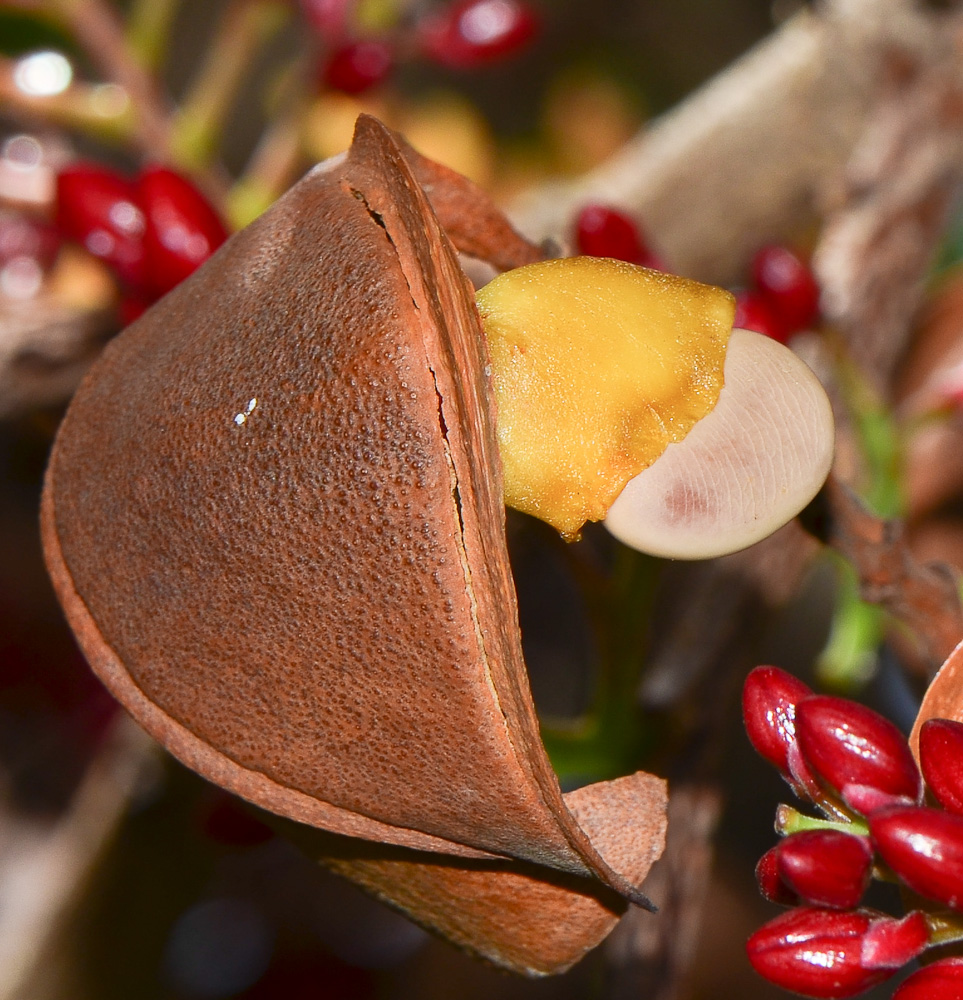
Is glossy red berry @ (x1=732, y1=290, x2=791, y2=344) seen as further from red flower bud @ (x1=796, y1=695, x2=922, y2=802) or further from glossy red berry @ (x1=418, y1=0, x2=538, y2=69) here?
red flower bud @ (x1=796, y1=695, x2=922, y2=802)

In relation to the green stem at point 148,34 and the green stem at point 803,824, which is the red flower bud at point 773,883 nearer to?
the green stem at point 803,824

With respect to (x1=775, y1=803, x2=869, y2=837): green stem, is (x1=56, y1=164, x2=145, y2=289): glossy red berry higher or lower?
higher

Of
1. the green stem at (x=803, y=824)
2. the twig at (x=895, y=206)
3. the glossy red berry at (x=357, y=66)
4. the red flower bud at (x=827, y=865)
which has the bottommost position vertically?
the twig at (x=895, y=206)

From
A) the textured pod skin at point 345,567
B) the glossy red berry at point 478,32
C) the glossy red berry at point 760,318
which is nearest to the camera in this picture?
the textured pod skin at point 345,567

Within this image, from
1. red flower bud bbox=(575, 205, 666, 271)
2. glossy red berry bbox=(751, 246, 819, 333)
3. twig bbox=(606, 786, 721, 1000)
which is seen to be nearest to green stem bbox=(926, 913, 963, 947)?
twig bbox=(606, 786, 721, 1000)

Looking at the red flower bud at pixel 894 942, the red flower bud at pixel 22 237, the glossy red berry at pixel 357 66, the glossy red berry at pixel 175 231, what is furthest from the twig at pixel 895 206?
the red flower bud at pixel 22 237

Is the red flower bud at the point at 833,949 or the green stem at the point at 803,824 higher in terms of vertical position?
the green stem at the point at 803,824
